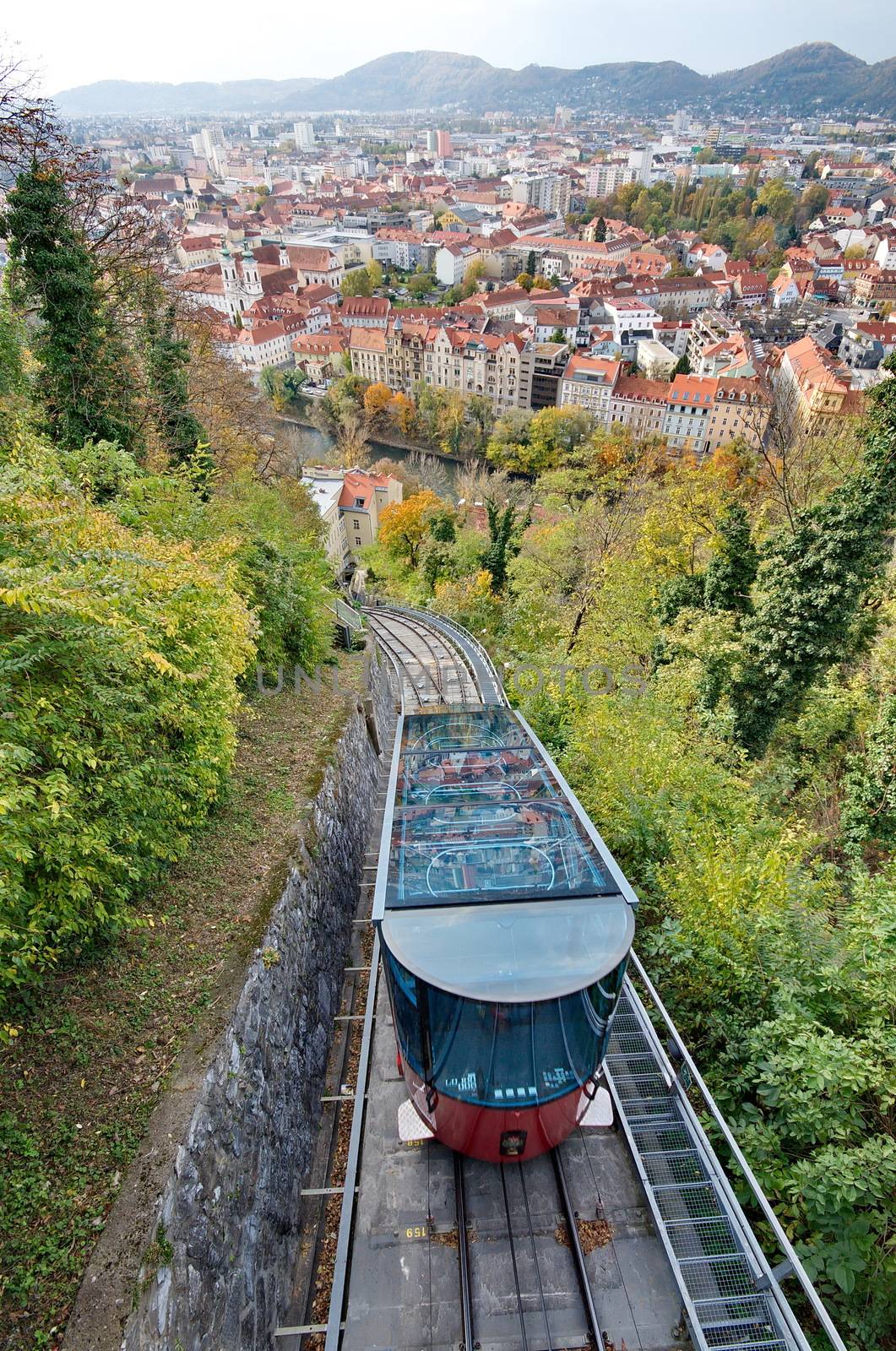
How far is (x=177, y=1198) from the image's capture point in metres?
5.44

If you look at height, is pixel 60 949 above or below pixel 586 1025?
above

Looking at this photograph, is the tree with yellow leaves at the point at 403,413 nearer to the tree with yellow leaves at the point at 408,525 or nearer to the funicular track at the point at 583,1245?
the tree with yellow leaves at the point at 408,525

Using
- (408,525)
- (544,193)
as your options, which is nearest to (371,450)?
(408,525)

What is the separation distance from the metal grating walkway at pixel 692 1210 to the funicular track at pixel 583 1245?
0.04ft

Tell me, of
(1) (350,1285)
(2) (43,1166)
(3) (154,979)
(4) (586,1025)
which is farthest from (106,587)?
(1) (350,1285)

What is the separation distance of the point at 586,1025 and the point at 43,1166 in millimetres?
4461

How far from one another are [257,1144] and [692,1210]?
440 cm

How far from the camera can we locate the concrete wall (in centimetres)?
529

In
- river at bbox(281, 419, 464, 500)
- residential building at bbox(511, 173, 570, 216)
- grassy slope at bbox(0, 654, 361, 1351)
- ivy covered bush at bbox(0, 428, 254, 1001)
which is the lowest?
river at bbox(281, 419, 464, 500)

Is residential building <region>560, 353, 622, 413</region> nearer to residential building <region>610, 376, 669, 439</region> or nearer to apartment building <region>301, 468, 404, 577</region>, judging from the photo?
residential building <region>610, 376, 669, 439</region>

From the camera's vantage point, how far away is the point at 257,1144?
22.4ft

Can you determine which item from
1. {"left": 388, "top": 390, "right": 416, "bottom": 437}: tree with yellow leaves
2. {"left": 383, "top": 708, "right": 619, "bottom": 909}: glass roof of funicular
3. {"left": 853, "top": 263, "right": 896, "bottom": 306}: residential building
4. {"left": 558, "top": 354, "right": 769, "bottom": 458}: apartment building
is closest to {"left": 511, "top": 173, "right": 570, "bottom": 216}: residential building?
{"left": 853, "top": 263, "right": 896, "bottom": 306}: residential building

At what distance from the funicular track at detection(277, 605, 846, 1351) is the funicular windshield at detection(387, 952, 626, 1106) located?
1.59 m

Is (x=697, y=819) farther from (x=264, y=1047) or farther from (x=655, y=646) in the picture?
(x=655, y=646)
